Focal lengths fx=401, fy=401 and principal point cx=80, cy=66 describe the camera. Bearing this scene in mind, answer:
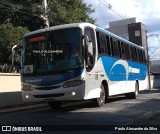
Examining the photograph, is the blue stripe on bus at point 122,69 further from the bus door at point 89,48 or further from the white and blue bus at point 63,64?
the bus door at point 89,48

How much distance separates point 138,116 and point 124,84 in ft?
26.5

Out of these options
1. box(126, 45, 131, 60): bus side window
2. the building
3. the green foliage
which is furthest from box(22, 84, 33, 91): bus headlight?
the building

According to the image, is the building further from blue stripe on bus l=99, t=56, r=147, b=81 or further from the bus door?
the bus door

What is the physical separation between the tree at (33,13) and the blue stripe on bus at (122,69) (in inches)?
278

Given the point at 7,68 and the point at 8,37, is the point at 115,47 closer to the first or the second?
the point at 7,68

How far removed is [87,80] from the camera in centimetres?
1510

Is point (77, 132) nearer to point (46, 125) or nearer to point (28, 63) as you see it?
point (46, 125)

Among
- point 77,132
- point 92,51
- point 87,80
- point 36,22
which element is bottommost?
point 77,132

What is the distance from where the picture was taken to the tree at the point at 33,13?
27.8 meters

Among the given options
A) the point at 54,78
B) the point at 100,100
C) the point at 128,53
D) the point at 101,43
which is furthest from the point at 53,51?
the point at 128,53

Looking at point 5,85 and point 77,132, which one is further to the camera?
point 5,85

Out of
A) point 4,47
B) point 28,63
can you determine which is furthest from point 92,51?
point 4,47

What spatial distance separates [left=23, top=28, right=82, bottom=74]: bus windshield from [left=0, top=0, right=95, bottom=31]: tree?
37.7 ft

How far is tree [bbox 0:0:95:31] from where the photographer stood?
27.8 meters
